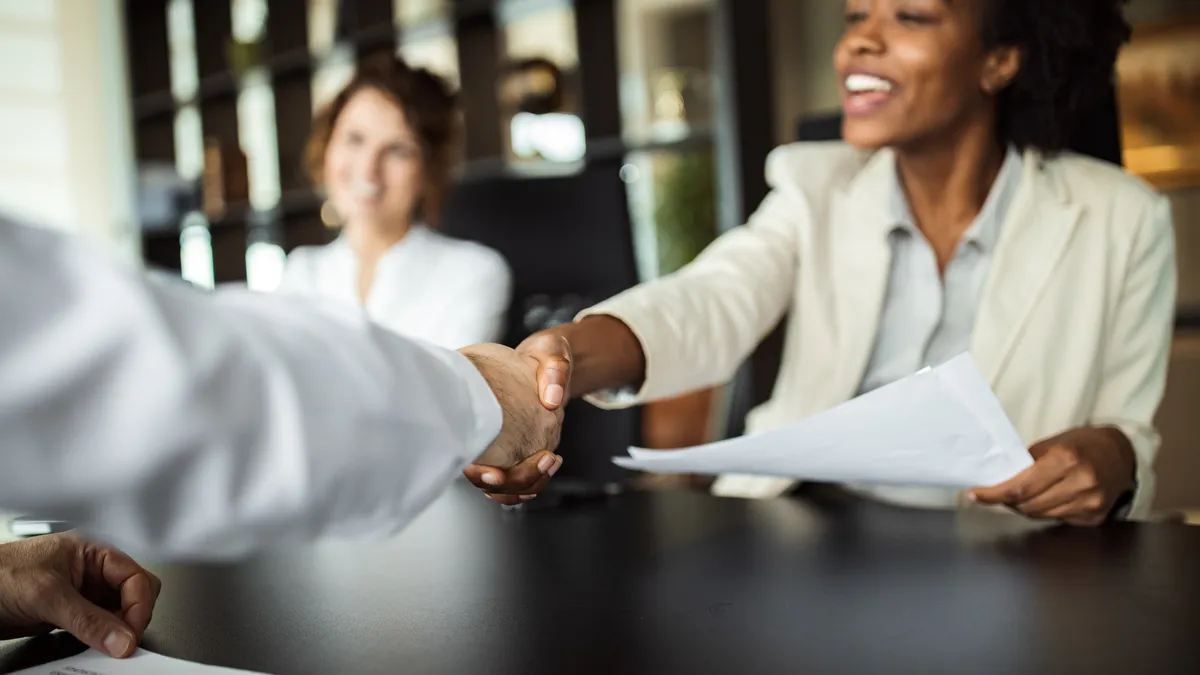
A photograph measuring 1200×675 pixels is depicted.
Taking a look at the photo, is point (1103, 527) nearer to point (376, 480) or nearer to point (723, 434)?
point (376, 480)

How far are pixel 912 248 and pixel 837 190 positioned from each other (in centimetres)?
15

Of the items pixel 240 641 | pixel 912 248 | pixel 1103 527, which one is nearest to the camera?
pixel 240 641

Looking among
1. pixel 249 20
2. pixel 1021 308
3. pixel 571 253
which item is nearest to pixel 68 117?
pixel 249 20

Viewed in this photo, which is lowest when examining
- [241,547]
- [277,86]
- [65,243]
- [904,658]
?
[904,658]

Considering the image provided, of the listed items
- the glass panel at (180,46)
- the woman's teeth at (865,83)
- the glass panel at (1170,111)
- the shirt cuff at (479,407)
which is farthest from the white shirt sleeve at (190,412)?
the glass panel at (180,46)

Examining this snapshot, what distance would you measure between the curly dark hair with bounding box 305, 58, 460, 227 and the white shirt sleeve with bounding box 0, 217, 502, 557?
207 centimetres

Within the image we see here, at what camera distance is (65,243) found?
43 cm

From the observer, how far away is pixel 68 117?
196 inches

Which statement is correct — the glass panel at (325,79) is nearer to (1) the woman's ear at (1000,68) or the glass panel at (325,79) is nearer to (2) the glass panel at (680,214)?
(2) the glass panel at (680,214)

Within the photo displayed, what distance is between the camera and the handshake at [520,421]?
0.77 metres

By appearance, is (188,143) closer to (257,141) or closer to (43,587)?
(257,141)

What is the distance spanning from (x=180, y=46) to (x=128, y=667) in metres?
5.22

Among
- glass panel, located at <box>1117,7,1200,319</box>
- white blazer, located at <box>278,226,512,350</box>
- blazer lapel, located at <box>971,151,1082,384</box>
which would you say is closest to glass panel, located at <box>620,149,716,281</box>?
glass panel, located at <box>1117,7,1200,319</box>

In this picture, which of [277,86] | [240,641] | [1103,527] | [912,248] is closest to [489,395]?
[240,641]
